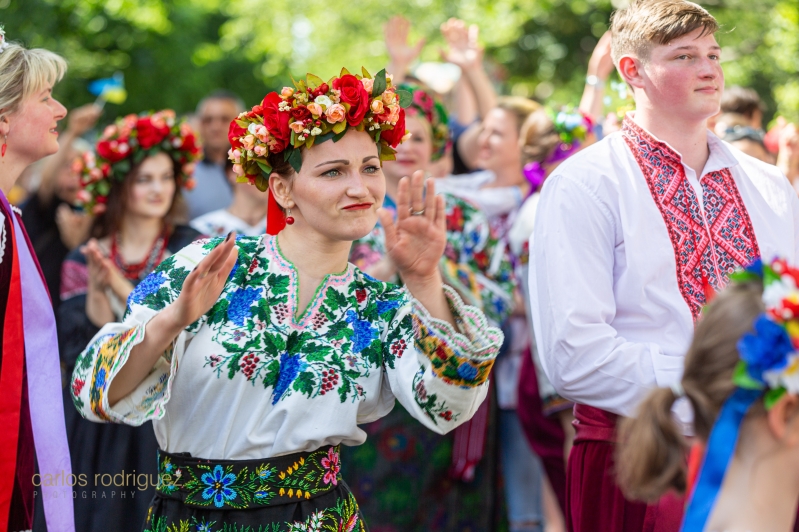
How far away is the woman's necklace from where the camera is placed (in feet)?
16.2

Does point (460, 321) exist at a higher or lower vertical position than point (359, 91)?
lower

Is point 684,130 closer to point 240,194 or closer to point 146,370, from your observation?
point 146,370

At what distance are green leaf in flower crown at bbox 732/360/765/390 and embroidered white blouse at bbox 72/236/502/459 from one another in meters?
0.81

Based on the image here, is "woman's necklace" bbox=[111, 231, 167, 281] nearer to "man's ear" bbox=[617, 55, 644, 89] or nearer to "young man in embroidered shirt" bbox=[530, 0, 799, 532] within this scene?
"young man in embroidered shirt" bbox=[530, 0, 799, 532]

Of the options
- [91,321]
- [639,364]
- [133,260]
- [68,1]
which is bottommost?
[639,364]

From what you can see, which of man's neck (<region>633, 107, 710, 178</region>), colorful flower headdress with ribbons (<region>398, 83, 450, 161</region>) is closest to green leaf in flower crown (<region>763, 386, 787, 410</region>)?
man's neck (<region>633, 107, 710, 178</region>)

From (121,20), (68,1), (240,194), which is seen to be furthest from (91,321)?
(121,20)

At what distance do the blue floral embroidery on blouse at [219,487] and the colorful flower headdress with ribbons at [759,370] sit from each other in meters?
1.34

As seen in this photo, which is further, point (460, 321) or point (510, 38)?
point (510, 38)

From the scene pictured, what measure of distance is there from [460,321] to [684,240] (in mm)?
864

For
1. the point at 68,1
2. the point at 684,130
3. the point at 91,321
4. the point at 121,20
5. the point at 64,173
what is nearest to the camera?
the point at 684,130

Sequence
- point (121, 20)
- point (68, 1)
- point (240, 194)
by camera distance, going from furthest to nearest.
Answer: point (121, 20) → point (68, 1) → point (240, 194)

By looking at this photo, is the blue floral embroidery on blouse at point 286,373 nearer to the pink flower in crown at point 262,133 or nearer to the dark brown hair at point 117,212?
the pink flower in crown at point 262,133

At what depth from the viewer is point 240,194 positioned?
5.53m
